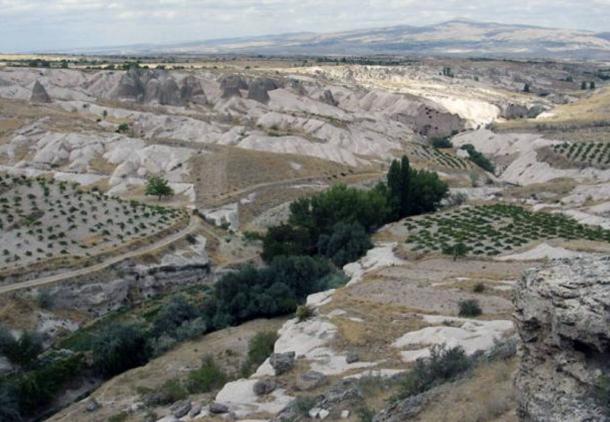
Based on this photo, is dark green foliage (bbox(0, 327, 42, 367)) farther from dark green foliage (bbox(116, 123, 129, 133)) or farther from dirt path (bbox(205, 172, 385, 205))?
dark green foliage (bbox(116, 123, 129, 133))

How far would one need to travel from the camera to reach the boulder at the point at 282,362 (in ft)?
69.4

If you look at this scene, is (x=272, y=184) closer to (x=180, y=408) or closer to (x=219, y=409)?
(x=180, y=408)

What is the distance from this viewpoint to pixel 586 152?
262 feet

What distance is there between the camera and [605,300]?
372 inches

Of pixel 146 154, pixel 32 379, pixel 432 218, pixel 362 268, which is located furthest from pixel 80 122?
pixel 32 379

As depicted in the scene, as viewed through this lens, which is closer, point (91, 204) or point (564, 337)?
point (564, 337)

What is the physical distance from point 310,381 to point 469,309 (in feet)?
25.1

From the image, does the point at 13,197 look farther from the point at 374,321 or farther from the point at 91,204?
the point at 374,321

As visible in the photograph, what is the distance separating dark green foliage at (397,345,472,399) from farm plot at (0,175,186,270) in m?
27.7

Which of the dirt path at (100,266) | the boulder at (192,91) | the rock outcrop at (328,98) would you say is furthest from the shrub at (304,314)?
the rock outcrop at (328,98)

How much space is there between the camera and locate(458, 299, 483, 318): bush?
24.8 meters

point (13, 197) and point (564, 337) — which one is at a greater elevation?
point (564, 337)


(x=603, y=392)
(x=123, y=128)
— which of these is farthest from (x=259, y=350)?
(x=123, y=128)

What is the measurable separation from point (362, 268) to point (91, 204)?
2098 cm
